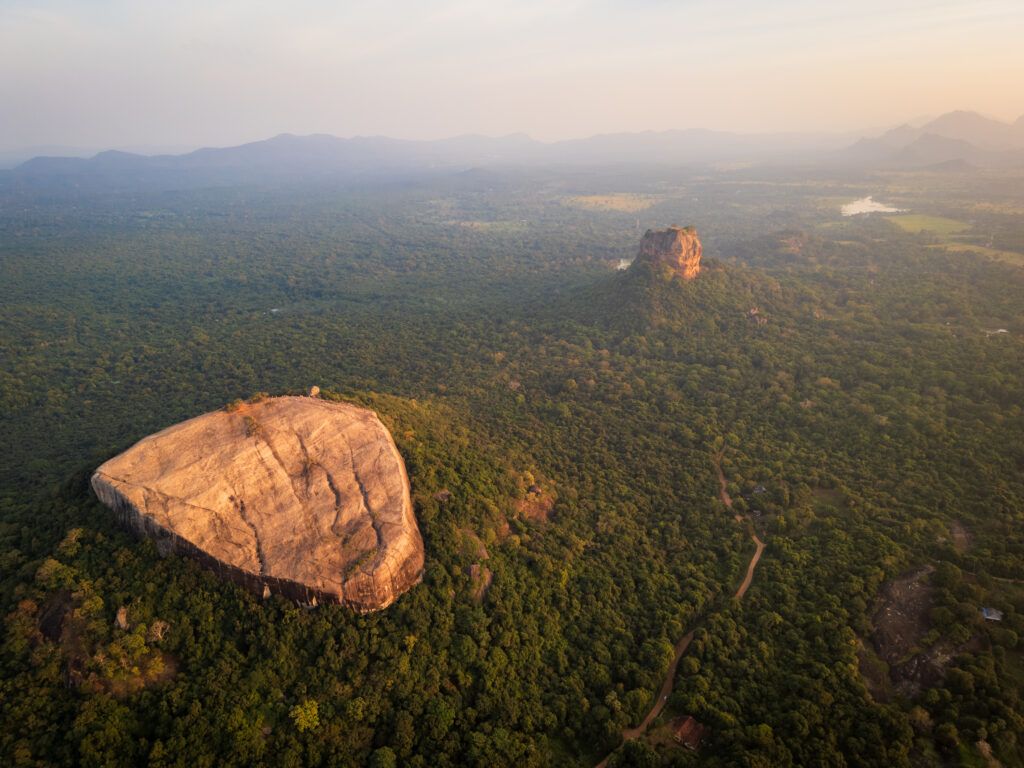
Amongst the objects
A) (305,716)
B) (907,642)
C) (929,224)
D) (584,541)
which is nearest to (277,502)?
(305,716)

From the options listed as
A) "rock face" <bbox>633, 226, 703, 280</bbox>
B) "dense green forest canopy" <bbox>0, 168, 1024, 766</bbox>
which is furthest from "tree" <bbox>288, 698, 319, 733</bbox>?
"rock face" <bbox>633, 226, 703, 280</bbox>

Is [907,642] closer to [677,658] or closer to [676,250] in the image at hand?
[677,658]

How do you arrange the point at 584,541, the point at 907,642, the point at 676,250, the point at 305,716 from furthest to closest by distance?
the point at 676,250, the point at 584,541, the point at 907,642, the point at 305,716

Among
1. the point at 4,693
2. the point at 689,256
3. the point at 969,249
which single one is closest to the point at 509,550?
the point at 4,693

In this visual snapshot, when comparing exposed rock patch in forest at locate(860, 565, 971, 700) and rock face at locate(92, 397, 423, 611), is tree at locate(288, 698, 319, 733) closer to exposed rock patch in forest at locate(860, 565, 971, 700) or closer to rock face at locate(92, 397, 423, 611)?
rock face at locate(92, 397, 423, 611)

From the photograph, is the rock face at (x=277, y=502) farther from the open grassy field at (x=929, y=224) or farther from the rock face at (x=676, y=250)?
the open grassy field at (x=929, y=224)
